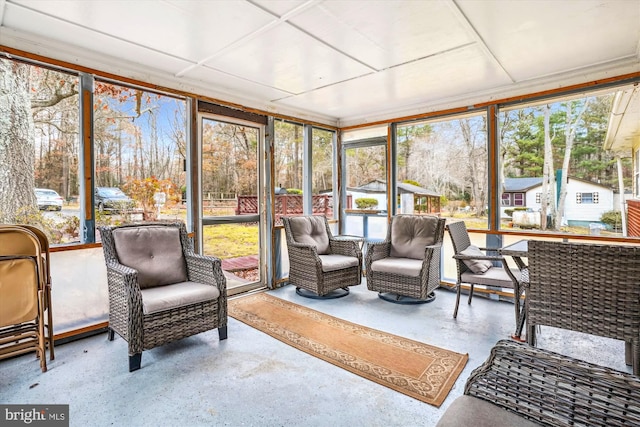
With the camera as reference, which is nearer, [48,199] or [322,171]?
[48,199]

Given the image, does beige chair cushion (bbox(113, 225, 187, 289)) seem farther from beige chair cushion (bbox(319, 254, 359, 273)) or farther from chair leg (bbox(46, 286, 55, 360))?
beige chair cushion (bbox(319, 254, 359, 273))

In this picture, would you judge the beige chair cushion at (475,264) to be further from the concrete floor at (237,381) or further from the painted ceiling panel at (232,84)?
the painted ceiling panel at (232,84)

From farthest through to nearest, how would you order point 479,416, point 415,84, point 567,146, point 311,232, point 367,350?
1. point 311,232
2. point 415,84
3. point 567,146
4. point 367,350
5. point 479,416

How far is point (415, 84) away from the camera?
374 cm

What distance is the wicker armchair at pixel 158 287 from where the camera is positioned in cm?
232

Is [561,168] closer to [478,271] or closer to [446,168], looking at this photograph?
[446,168]

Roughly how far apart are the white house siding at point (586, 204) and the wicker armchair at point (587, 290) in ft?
6.31

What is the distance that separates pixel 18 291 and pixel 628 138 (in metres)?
5.47

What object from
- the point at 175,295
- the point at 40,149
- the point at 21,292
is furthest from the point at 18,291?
the point at 40,149

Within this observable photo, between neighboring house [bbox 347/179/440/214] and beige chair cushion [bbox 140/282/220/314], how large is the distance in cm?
312

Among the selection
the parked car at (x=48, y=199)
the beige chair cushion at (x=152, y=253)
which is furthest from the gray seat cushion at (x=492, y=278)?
the parked car at (x=48, y=199)

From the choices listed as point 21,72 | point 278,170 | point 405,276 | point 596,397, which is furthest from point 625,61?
point 21,72

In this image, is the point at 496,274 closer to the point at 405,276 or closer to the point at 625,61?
the point at 405,276

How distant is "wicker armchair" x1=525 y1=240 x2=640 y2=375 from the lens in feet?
6.22
